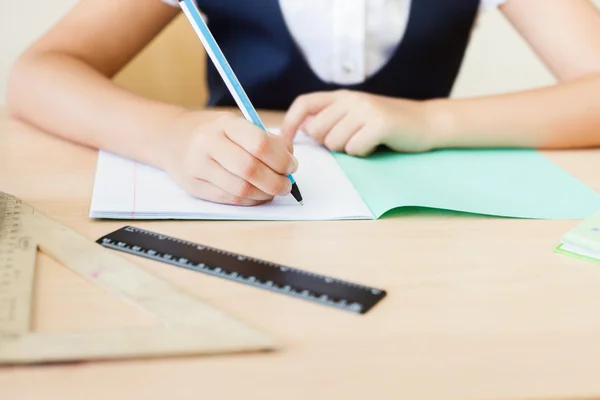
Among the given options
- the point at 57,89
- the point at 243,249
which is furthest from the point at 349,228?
the point at 57,89

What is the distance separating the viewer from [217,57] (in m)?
0.58

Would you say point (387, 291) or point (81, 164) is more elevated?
point (81, 164)

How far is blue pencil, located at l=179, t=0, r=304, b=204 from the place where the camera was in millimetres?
560

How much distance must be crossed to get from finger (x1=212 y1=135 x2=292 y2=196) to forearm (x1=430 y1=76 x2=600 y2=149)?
0.26 metres

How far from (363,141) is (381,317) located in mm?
338

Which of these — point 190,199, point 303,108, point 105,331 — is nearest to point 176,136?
point 190,199

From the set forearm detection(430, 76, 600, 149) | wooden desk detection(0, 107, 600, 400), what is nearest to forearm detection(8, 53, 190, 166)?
wooden desk detection(0, 107, 600, 400)

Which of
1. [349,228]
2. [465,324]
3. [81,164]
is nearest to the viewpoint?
[465,324]

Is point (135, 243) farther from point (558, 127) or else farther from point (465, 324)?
point (558, 127)

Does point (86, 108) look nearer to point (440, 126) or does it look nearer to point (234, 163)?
point (234, 163)

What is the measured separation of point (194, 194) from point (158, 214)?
0.05 metres

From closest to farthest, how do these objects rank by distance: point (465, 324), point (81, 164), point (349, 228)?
point (465, 324), point (349, 228), point (81, 164)

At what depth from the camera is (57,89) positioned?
806 mm

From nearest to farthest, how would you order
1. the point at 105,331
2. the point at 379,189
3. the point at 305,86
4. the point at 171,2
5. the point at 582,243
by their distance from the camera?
the point at 105,331 < the point at 582,243 < the point at 379,189 < the point at 171,2 < the point at 305,86
